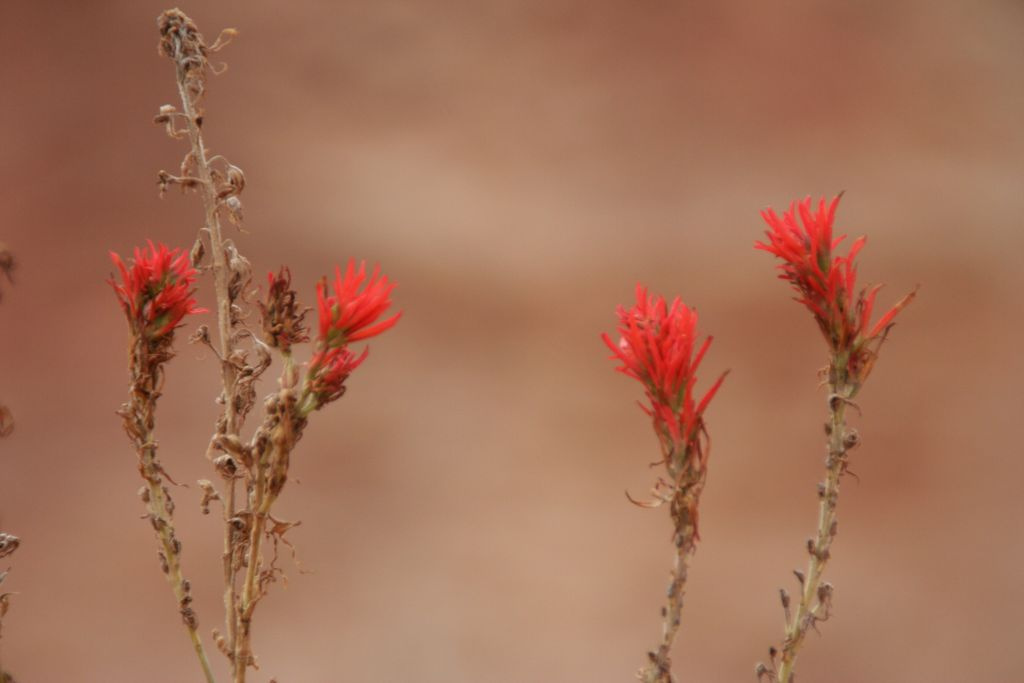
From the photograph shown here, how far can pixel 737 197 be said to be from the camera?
1484 mm

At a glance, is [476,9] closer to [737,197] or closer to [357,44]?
[357,44]

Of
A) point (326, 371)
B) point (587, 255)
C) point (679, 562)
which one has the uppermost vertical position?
point (587, 255)

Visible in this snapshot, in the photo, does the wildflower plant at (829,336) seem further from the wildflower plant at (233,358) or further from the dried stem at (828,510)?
the wildflower plant at (233,358)

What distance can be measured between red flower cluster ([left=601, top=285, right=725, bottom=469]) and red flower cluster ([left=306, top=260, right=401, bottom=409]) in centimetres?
15

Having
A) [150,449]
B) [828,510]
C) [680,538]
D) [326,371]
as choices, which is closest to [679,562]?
[680,538]

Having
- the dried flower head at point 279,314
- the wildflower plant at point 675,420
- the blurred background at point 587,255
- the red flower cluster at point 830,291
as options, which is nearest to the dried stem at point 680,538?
the wildflower plant at point 675,420

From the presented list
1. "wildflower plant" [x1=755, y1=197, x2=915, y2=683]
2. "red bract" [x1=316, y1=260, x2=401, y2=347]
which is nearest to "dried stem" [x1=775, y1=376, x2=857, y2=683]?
"wildflower plant" [x1=755, y1=197, x2=915, y2=683]

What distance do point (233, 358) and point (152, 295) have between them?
8 centimetres

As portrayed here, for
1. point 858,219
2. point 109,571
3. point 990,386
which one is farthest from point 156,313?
point 990,386

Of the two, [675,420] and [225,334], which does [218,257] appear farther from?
[675,420]

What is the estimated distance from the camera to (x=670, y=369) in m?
0.54

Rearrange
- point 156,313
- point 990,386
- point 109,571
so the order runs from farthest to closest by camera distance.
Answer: point 990,386 < point 109,571 < point 156,313

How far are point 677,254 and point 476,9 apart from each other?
0.56 m

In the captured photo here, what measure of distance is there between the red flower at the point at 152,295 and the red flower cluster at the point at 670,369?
1.02 ft
